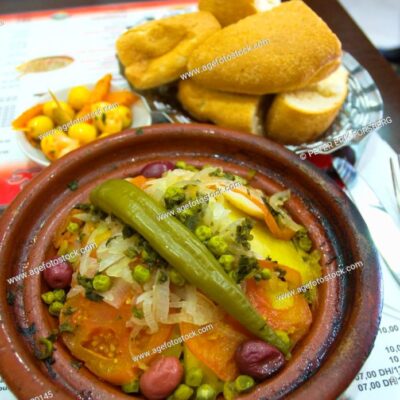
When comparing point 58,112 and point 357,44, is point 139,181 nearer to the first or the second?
point 58,112

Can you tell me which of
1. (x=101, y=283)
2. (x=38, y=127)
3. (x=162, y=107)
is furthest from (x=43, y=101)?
(x=101, y=283)

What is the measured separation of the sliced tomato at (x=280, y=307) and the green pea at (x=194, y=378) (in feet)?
0.81

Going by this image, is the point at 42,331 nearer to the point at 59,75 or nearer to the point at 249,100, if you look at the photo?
the point at 249,100

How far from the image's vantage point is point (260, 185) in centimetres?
158

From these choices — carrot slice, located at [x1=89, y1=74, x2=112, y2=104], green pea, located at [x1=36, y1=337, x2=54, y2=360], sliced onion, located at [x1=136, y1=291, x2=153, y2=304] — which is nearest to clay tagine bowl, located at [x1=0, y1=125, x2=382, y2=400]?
green pea, located at [x1=36, y1=337, x2=54, y2=360]

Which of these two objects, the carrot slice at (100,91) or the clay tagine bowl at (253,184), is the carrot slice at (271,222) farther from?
the carrot slice at (100,91)

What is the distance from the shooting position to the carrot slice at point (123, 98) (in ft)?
7.64

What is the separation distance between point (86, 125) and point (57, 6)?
1.67m

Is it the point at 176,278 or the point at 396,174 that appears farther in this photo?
the point at 396,174

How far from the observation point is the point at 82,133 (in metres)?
2.10

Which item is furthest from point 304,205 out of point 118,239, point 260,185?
point 118,239

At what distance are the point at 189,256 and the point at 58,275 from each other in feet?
1.41

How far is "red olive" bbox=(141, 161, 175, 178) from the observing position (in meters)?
1.56

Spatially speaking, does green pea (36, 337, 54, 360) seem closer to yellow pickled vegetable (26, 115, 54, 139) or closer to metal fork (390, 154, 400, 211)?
yellow pickled vegetable (26, 115, 54, 139)
